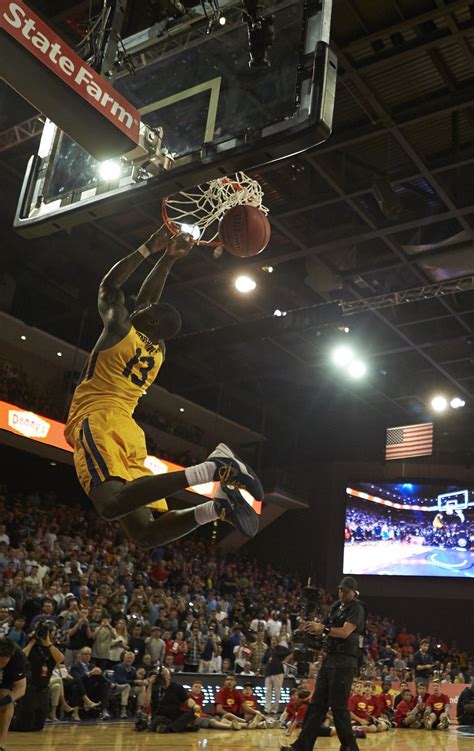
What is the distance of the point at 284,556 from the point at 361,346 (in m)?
11.6

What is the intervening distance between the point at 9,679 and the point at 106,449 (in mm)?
→ 3275

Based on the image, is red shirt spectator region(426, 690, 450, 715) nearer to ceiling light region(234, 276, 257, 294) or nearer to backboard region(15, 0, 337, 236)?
ceiling light region(234, 276, 257, 294)

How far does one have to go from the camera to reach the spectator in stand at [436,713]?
1419 centimetres

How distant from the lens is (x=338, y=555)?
1011 inches

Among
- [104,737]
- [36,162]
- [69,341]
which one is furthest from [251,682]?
[36,162]

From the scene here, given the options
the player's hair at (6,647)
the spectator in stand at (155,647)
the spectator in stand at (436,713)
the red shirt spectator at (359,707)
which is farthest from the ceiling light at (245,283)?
the player's hair at (6,647)

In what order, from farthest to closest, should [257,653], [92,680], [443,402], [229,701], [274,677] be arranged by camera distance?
[443,402]
[257,653]
[274,677]
[229,701]
[92,680]

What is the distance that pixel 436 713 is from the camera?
14281 millimetres

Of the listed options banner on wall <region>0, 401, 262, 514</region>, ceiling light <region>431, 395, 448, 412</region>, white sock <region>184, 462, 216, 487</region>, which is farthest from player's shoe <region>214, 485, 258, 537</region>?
ceiling light <region>431, 395, 448, 412</region>

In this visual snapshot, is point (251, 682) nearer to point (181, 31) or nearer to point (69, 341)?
point (69, 341)

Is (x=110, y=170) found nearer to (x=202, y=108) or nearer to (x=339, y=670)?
(x=202, y=108)

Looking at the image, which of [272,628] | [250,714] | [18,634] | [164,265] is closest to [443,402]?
[272,628]

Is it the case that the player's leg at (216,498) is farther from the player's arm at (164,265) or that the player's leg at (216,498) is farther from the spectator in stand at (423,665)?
the spectator in stand at (423,665)

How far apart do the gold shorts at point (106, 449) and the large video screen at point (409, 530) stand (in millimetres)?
20572
